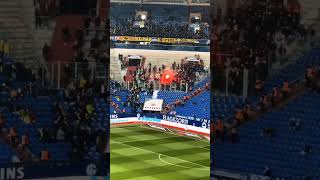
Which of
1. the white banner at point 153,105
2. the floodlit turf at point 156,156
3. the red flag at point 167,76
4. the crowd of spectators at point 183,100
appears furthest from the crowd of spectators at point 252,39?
the red flag at point 167,76

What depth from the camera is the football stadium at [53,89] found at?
6.15 meters

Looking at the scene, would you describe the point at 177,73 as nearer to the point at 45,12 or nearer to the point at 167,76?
the point at 167,76

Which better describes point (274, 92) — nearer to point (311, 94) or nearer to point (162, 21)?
point (311, 94)

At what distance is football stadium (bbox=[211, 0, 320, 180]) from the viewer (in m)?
5.84

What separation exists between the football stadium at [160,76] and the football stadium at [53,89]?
9.27m

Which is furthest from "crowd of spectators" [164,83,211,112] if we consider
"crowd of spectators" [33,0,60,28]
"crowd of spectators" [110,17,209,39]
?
"crowd of spectators" [33,0,60,28]

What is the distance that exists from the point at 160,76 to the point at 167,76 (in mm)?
390

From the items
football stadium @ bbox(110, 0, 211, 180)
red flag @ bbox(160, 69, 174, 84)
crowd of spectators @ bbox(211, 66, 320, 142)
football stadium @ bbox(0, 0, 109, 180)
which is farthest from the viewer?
red flag @ bbox(160, 69, 174, 84)

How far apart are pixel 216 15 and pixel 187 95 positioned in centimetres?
1390

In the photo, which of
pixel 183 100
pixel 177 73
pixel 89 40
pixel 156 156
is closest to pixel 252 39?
pixel 89 40

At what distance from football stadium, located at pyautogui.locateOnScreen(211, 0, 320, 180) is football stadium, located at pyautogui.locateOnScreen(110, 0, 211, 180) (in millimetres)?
9284

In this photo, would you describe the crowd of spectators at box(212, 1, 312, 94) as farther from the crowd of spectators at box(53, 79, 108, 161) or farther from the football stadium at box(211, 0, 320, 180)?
the crowd of spectators at box(53, 79, 108, 161)

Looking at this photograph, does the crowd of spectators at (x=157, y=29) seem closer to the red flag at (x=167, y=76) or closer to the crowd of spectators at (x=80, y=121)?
the red flag at (x=167, y=76)

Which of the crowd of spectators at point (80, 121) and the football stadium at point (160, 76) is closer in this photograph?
the crowd of spectators at point (80, 121)
